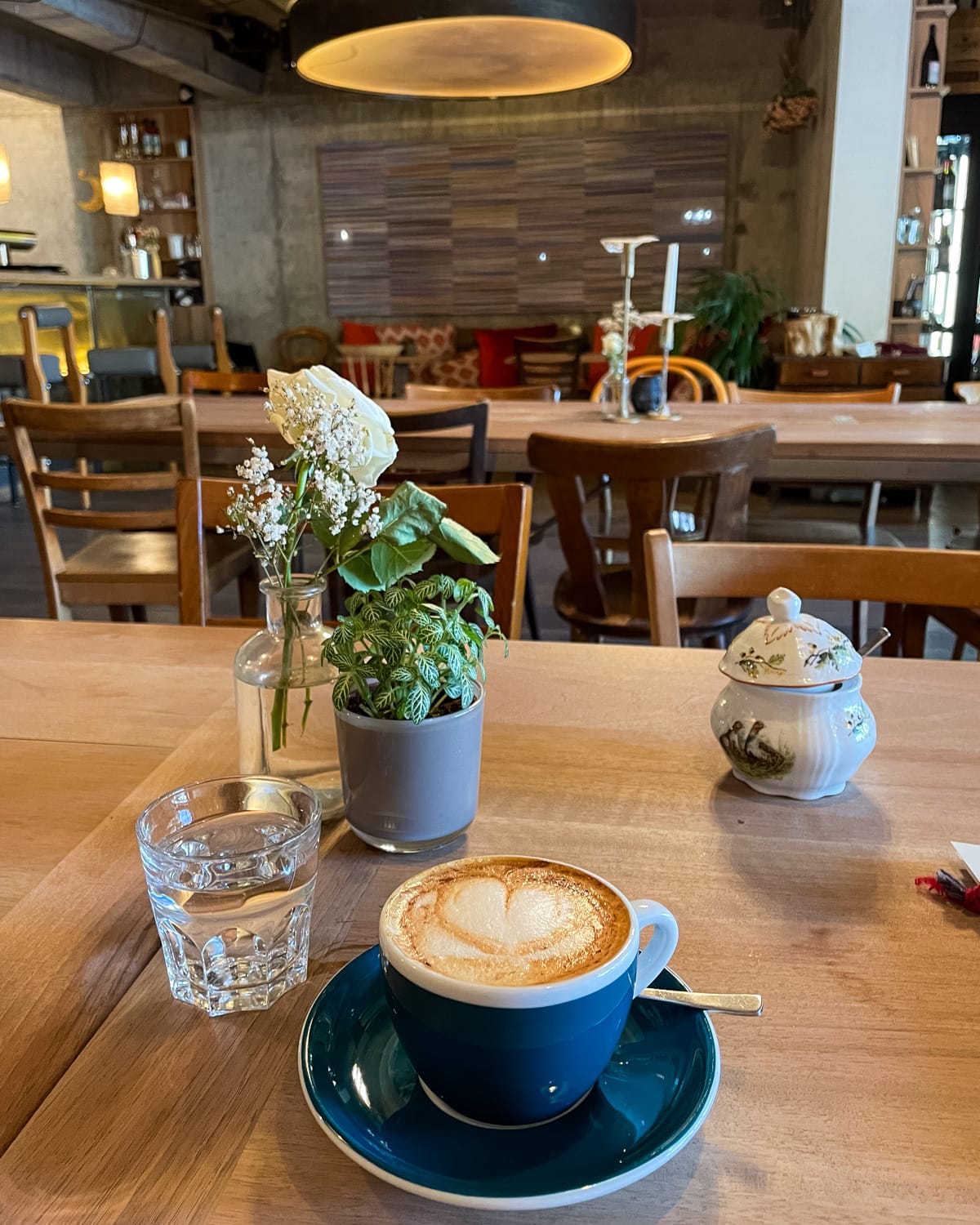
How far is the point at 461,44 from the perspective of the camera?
2516 millimetres

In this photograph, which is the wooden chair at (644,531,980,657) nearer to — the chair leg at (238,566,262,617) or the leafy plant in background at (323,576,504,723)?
the leafy plant in background at (323,576,504,723)

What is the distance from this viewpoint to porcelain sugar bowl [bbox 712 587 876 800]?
0.73 metres

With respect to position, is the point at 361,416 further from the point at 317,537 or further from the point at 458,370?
the point at 458,370

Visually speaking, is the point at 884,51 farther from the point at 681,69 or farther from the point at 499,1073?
the point at 499,1073

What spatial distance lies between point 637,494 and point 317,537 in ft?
4.58

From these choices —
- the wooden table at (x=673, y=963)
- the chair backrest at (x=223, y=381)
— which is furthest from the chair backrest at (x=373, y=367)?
the wooden table at (x=673, y=963)

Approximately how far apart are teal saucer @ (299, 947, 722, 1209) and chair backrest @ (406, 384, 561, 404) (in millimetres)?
2919

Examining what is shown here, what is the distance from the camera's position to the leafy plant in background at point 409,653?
0.62 m

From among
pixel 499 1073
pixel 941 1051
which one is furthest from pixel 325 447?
pixel 941 1051

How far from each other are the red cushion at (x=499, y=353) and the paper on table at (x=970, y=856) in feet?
23.6

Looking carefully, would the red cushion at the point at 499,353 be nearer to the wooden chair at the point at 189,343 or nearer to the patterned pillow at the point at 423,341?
the patterned pillow at the point at 423,341

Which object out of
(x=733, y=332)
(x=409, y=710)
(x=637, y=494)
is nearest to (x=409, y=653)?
(x=409, y=710)

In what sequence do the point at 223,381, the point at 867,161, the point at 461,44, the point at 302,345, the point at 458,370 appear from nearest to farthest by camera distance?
1. the point at 461,44
2. the point at 223,381
3. the point at 867,161
4. the point at 458,370
5. the point at 302,345

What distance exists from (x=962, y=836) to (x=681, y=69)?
7.94 m
